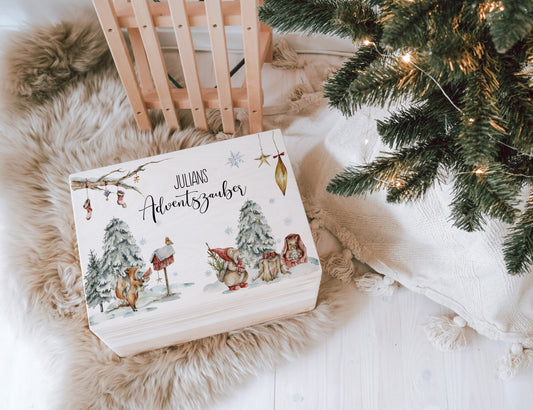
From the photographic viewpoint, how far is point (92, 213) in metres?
0.77

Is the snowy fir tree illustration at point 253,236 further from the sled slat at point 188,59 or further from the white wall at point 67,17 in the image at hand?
the white wall at point 67,17

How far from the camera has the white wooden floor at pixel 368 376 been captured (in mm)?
826

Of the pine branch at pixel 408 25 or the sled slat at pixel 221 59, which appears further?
the sled slat at pixel 221 59

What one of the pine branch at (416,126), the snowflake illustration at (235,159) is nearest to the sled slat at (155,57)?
the snowflake illustration at (235,159)

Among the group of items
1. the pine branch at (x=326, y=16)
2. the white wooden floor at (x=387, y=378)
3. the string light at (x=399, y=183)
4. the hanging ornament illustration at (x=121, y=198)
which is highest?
the pine branch at (x=326, y=16)

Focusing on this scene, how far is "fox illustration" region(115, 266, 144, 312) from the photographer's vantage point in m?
0.70

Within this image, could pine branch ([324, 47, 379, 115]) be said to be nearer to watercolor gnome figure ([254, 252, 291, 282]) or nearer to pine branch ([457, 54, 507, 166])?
pine branch ([457, 54, 507, 166])

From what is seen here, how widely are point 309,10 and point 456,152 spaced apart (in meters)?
0.26

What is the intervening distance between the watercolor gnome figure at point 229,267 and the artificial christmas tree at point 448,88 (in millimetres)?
225

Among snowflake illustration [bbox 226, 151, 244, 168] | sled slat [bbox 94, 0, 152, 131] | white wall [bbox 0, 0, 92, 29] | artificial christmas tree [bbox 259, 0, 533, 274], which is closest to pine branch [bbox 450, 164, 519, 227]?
artificial christmas tree [bbox 259, 0, 533, 274]

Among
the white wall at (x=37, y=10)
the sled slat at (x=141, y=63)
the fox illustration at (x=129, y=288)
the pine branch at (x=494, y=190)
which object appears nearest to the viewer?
the pine branch at (x=494, y=190)

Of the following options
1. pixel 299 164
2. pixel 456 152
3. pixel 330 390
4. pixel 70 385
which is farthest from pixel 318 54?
pixel 70 385

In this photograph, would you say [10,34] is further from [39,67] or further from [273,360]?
[273,360]

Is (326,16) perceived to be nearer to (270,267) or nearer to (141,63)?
(270,267)
